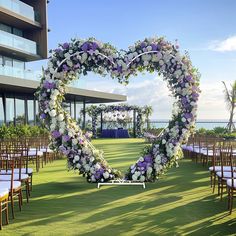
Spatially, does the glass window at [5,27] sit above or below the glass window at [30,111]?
above

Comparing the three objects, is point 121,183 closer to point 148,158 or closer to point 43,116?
point 148,158

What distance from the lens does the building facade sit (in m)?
23.9

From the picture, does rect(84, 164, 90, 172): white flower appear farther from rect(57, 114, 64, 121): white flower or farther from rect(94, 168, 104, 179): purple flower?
rect(57, 114, 64, 121): white flower

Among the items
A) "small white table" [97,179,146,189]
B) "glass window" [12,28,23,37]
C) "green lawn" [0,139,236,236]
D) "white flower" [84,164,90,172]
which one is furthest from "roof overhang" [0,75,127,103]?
"small white table" [97,179,146,189]

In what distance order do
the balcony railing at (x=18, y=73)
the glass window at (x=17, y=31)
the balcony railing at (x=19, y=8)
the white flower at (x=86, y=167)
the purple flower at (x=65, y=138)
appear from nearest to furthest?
1. the purple flower at (x=65, y=138)
2. the white flower at (x=86, y=167)
3. the balcony railing at (x=18, y=73)
4. the balcony railing at (x=19, y=8)
5. the glass window at (x=17, y=31)

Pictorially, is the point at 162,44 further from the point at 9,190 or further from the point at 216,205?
the point at 9,190

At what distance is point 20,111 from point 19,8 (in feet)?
24.9

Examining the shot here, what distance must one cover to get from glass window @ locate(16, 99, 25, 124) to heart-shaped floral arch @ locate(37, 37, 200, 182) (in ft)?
62.8

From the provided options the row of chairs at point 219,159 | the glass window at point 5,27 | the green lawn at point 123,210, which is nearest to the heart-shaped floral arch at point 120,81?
the green lawn at point 123,210

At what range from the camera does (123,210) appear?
7.10 meters

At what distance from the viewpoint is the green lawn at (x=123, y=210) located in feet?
19.4

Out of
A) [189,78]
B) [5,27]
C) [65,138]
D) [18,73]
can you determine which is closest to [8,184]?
[65,138]

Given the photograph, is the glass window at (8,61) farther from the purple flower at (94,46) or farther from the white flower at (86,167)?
the white flower at (86,167)

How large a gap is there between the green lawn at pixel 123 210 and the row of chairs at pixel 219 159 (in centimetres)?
33
